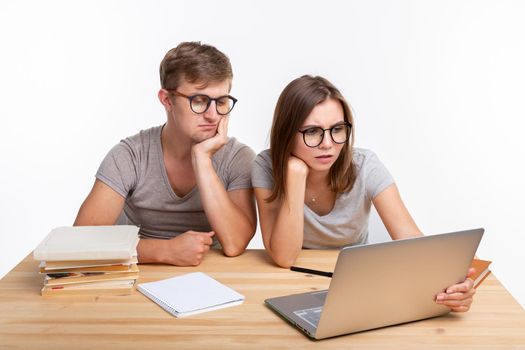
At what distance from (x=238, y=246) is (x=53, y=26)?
8.14 ft

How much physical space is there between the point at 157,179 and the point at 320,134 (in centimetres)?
70

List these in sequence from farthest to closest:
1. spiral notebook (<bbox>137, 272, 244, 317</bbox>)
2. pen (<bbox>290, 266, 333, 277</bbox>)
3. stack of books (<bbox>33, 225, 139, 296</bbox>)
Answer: pen (<bbox>290, 266, 333, 277</bbox>)
stack of books (<bbox>33, 225, 139, 296</bbox>)
spiral notebook (<bbox>137, 272, 244, 317</bbox>)

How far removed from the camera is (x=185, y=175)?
267cm

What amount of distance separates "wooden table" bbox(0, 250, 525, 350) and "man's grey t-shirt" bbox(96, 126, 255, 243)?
0.62 m

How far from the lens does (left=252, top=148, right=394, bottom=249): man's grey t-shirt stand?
2420mm

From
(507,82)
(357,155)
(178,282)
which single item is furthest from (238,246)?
(507,82)

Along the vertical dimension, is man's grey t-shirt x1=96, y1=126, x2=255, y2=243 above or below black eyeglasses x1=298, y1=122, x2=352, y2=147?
below

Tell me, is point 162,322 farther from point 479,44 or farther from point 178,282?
point 479,44

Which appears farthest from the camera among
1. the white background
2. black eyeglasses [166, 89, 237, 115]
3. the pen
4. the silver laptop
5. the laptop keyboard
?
the white background

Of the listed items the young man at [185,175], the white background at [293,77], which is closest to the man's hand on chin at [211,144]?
the young man at [185,175]

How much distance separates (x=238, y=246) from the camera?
230 centimetres

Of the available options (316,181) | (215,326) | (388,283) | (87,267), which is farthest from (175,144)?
(388,283)

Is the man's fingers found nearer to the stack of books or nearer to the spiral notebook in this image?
the spiral notebook

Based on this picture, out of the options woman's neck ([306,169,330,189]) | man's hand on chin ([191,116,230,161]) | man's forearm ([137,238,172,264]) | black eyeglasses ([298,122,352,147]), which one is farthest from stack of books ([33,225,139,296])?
woman's neck ([306,169,330,189])
